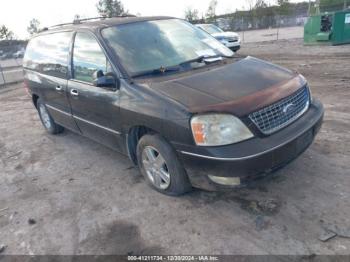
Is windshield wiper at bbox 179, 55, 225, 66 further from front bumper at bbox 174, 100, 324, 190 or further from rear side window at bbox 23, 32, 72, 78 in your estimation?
rear side window at bbox 23, 32, 72, 78

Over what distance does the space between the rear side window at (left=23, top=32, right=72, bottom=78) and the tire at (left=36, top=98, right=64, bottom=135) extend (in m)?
0.72

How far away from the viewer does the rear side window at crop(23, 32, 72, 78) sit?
447 centimetres

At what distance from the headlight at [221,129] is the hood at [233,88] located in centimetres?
7

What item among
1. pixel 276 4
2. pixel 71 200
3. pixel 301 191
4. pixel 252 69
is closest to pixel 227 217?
pixel 301 191

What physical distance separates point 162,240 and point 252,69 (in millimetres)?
2040

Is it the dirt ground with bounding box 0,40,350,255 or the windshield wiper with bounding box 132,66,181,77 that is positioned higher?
the windshield wiper with bounding box 132,66,181,77

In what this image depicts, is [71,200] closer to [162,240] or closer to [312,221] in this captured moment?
[162,240]

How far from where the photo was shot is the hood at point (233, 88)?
278 centimetres

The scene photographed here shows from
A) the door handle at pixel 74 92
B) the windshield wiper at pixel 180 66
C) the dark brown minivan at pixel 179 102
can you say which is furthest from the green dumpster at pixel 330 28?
the door handle at pixel 74 92

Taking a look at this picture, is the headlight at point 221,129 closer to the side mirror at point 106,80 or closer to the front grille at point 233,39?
the side mirror at point 106,80

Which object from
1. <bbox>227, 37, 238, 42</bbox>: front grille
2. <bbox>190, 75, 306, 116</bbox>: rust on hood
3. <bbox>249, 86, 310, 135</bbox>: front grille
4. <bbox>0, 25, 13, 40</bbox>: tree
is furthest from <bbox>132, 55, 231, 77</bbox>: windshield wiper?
<bbox>0, 25, 13, 40</bbox>: tree

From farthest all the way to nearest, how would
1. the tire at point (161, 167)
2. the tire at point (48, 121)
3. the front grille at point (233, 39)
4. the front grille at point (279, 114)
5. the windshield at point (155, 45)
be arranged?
1. the front grille at point (233, 39)
2. the tire at point (48, 121)
3. the windshield at point (155, 45)
4. the tire at point (161, 167)
5. the front grille at point (279, 114)

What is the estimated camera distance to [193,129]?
2.77 metres

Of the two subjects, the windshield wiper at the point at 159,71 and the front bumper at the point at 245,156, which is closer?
the front bumper at the point at 245,156
